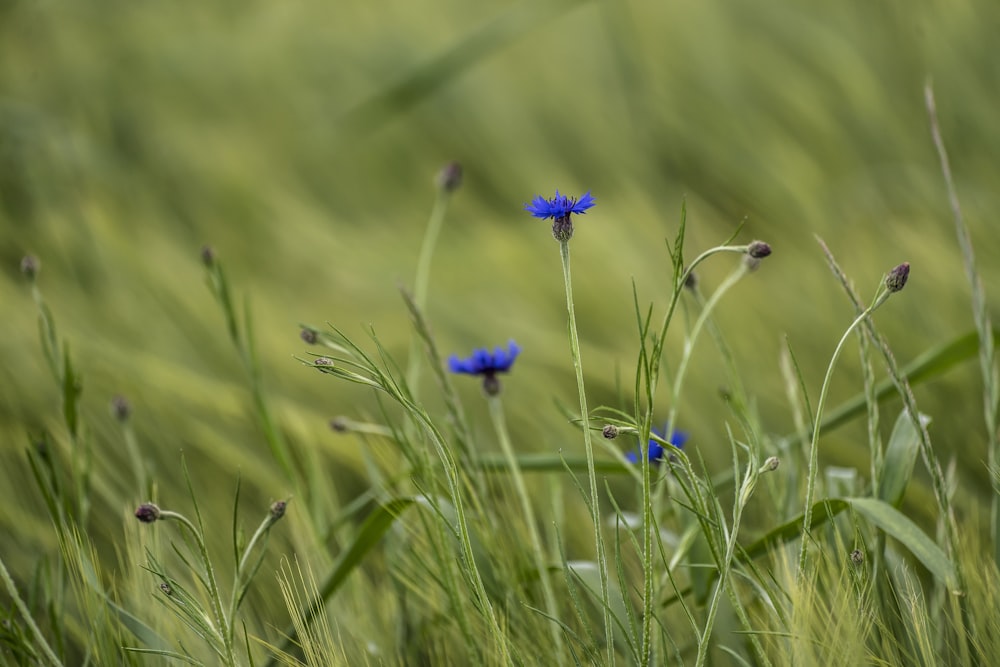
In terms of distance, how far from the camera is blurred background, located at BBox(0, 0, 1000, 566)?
2.48ft

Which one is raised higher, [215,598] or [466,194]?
[466,194]

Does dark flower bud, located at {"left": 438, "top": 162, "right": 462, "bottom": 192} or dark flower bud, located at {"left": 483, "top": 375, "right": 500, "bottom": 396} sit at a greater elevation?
dark flower bud, located at {"left": 438, "top": 162, "right": 462, "bottom": 192}

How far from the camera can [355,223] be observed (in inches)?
46.6

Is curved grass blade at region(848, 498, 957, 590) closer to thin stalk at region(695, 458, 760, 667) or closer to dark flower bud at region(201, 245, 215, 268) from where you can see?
thin stalk at region(695, 458, 760, 667)

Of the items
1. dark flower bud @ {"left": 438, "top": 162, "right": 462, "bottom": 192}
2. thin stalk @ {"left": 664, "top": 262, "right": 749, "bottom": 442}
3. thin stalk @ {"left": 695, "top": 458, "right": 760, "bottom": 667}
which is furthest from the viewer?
dark flower bud @ {"left": 438, "top": 162, "right": 462, "bottom": 192}

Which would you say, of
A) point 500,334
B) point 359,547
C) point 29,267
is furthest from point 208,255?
point 500,334

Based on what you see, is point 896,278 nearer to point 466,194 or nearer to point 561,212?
point 561,212

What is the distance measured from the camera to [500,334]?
2.78 feet

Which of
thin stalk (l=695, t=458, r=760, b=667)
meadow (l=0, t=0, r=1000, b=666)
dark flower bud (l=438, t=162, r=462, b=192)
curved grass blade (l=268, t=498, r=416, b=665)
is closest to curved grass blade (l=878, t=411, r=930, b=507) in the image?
meadow (l=0, t=0, r=1000, b=666)

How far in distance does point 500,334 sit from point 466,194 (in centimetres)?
35

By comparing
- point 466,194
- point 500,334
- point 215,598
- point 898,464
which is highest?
point 466,194

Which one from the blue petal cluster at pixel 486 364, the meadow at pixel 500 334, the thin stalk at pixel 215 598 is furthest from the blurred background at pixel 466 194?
the thin stalk at pixel 215 598

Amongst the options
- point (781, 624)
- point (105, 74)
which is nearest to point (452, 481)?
point (781, 624)

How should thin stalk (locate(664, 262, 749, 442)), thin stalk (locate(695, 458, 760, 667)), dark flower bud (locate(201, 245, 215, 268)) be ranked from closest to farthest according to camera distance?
thin stalk (locate(695, 458, 760, 667)), thin stalk (locate(664, 262, 749, 442)), dark flower bud (locate(201, 245, 215, 268))
